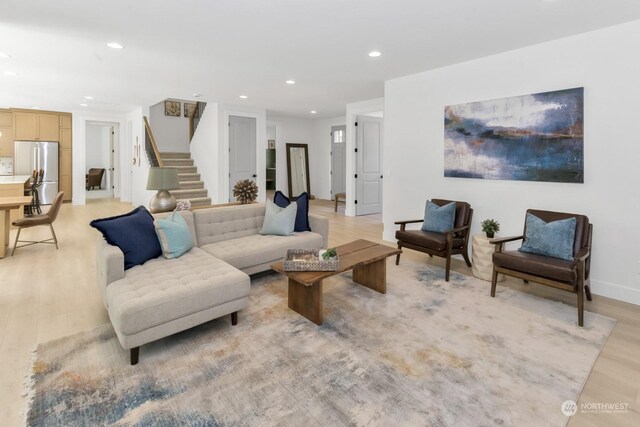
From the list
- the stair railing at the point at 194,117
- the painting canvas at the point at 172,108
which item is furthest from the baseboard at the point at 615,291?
the painting canvas at the point at 172,108

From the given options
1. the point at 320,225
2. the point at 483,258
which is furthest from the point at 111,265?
the point at 483,258

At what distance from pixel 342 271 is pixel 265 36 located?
2535mm

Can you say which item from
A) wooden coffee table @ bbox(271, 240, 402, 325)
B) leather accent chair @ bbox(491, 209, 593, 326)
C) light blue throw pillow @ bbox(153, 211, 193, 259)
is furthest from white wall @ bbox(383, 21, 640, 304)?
light blue throw pillow @ bbox(153, 211, 193, 259)

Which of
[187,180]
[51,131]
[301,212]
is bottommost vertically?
[301,212]

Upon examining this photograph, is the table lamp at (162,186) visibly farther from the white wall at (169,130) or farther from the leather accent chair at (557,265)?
the white wall at (169,130)

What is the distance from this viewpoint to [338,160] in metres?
10.6

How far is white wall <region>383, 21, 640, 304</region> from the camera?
331 cm

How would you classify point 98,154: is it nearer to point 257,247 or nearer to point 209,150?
point 209,150

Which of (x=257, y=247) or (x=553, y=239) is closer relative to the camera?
(x=553, y=239)

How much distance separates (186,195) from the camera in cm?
805

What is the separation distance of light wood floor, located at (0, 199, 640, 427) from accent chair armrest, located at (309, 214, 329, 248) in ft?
3.95

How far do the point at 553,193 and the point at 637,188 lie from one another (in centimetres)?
69

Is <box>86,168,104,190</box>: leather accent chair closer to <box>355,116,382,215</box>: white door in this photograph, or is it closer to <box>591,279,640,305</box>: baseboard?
<box>355,116,382,215</box>: white door

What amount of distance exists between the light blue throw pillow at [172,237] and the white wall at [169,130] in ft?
23.4
